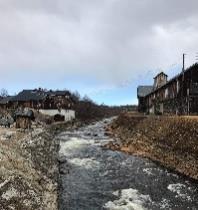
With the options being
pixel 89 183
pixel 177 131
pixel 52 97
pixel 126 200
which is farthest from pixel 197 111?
pixel 52 97

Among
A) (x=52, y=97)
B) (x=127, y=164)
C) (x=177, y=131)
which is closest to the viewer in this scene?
(x=127, y=164)

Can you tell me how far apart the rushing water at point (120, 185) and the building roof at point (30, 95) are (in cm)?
4752

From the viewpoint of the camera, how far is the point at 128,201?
2306 centimetres

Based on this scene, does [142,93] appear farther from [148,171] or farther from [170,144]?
[148,171]

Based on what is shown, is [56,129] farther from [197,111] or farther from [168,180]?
[168,180]

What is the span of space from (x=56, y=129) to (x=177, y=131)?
105 ft

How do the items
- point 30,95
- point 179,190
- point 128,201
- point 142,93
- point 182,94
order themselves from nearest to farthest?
1. point 128,201
2. point 179,190
3. point 182,94
4. point 30,95
5. point 142,93

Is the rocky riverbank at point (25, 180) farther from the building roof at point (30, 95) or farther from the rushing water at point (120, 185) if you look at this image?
the building roof at point (30, 95)

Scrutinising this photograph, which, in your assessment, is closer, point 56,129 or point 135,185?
point 135,185

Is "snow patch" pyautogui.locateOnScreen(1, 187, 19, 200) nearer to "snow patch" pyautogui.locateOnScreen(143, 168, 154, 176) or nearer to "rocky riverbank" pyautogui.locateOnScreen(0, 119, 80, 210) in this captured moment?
"rocky riverbank" pyautogui.locateOnScreen(0, 119, 80, 210)

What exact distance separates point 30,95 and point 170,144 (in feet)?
179

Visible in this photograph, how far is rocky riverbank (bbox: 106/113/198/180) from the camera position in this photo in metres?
31.4

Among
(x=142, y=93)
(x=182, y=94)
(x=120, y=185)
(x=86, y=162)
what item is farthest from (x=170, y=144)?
(x=142, y=93)

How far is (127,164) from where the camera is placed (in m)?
35.4
